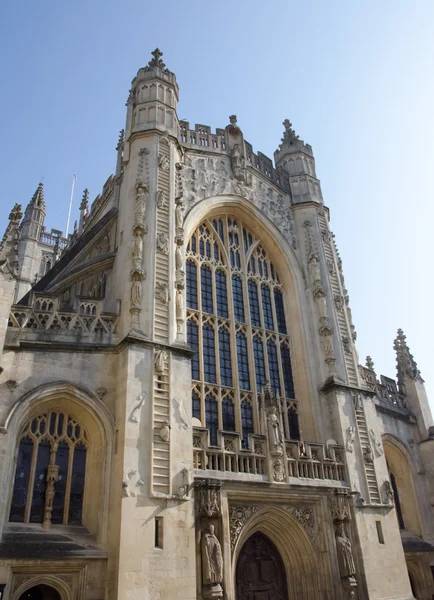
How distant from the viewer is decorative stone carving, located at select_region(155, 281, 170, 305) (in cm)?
1440

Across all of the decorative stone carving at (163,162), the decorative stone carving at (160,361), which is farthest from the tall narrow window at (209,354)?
the decorative stone carving at (163,162)

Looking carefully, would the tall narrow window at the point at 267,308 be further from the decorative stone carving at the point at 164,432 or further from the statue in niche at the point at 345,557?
the statue in niche at the point at 345,557

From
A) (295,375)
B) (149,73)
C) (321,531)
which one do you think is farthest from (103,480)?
(149,73)

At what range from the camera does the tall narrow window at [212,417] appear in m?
15.2

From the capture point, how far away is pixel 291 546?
1394 centimetres

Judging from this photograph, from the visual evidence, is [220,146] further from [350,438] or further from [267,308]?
[350,438]

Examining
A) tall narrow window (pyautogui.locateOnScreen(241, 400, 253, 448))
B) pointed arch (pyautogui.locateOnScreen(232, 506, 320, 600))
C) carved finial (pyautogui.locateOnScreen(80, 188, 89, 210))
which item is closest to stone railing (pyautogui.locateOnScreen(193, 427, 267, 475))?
pointed arch (pyautogui.locateOnScreen(232, 506, 320, 600))

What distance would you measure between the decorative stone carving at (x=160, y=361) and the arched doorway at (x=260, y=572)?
5192 millimetres

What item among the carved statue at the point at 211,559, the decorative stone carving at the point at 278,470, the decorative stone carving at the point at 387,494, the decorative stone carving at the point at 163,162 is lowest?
the carved statue at the point at 211,559

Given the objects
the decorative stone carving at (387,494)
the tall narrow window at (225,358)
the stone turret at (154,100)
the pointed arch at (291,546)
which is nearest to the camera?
the pointed arch at (291,546)

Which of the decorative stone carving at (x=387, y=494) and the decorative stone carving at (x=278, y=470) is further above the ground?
the decorative stone carving at (x=278, y=470)

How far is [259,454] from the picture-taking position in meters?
14.1

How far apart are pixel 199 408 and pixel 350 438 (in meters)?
4.90

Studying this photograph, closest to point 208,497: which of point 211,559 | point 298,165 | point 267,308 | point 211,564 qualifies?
point 211,559
